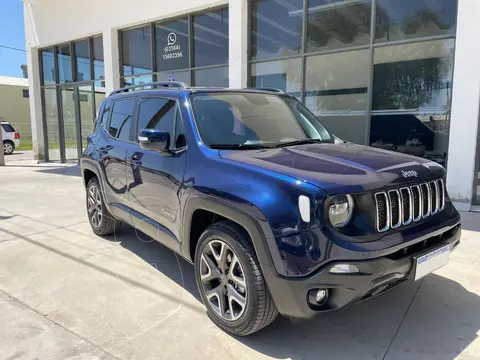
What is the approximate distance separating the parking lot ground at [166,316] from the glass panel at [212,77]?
5620mm

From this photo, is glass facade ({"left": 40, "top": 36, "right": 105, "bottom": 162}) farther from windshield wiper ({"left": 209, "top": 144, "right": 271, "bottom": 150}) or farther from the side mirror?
windshield wiper ({"left": 209, "top": 144, "right": 271, "bottom": 150})

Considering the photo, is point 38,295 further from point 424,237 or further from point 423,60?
point 423,60

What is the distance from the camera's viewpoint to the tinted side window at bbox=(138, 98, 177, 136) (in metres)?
3.62

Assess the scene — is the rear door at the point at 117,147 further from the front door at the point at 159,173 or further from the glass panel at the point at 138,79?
the glass panel at the point at 138,79

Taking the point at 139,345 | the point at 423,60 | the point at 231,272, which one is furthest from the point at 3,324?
the point at 423,60

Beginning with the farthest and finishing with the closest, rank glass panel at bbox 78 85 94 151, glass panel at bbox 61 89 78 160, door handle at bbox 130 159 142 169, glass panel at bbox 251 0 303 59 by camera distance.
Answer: glass panel at bbox 61 89 78 160, glass panel at bbox 78 85 94 151, glass panel at bbox 251 0 303 59, door handle at bbox 130 159 142 169

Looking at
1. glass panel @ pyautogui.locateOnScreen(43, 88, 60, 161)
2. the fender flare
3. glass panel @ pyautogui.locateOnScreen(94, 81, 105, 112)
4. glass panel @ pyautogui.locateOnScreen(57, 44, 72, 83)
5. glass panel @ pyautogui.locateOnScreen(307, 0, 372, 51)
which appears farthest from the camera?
glass panel @ pyautogui.locateOnScreen(43, 88, 60, 161)

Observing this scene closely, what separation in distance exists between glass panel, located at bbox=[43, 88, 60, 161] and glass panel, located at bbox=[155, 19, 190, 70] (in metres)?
5.73

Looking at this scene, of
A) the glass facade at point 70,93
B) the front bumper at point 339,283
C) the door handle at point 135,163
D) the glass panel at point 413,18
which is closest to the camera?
the front bumper at point 339,283

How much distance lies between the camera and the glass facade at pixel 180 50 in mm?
9422

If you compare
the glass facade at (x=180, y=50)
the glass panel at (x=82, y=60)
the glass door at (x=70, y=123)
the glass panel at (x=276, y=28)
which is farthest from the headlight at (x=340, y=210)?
the glass door at (x=70, y=123)

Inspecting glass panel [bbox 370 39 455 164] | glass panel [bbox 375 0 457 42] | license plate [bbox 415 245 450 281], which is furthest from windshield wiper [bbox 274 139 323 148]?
glass panel [bbox 375 0 457 42]

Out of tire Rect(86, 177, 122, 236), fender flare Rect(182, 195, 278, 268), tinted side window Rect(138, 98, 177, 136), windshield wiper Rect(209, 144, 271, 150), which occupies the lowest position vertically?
tire Rect(86, 177, 122, 236)

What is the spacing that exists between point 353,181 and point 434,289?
176 cm
